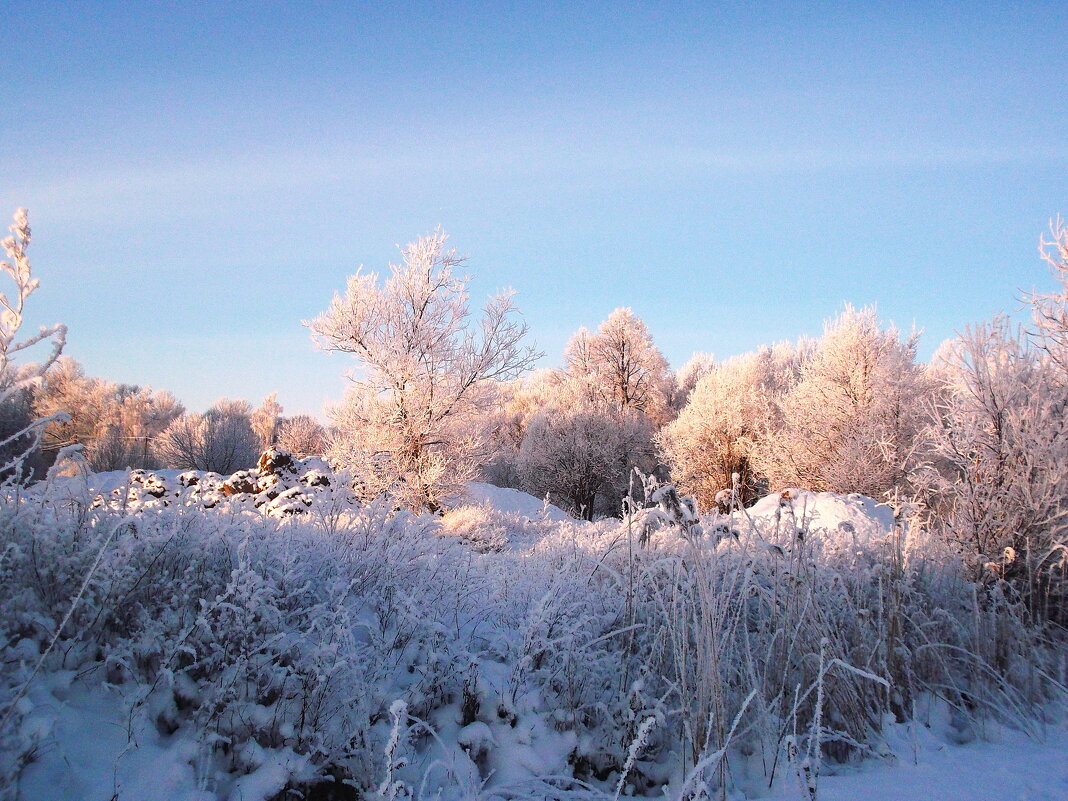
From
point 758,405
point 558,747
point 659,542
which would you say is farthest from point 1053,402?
point 758,405

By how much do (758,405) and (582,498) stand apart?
24.1ft

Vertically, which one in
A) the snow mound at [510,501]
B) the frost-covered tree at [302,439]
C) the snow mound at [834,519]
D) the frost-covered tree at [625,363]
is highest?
the frost-covered tree at [625,363]

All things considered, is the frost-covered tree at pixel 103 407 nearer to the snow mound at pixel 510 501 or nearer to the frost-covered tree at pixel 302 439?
the frost-covered tree at pixel 302 439

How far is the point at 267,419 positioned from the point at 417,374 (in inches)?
1003

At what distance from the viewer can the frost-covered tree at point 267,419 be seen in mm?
33438

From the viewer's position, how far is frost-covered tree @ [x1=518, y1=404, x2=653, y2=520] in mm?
23062

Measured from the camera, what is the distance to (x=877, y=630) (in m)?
3.89

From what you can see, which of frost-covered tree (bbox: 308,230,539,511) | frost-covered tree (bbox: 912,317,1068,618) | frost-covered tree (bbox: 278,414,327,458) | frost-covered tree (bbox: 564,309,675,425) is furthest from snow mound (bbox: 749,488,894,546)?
frost-covered tree (bbox: 278,414,327,458)

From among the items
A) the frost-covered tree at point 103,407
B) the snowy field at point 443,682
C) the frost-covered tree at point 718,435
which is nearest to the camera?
the snowy field at point 443,682

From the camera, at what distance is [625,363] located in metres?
28.1

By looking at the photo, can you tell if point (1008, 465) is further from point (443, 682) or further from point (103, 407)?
point (103, 407)

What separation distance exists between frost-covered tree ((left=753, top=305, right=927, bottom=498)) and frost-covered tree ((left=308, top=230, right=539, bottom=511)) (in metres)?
9.26

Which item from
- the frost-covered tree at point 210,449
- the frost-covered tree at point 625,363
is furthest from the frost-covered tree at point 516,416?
the frost-covered tree at point 210,449

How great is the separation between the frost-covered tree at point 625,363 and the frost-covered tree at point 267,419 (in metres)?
17.6
